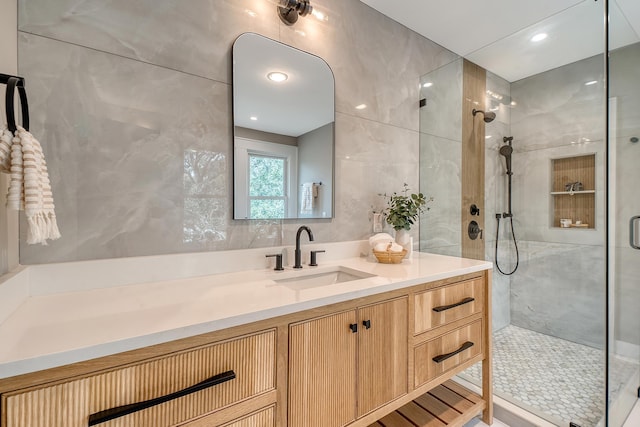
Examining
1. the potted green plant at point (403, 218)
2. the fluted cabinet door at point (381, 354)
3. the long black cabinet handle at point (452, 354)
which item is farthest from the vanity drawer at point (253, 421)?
the potted green plant at point (403, 218)

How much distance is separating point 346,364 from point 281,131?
1.17m

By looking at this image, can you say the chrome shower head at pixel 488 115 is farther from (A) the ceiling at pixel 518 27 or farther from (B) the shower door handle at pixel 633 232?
(B) the shower door handle at pixel 633 232

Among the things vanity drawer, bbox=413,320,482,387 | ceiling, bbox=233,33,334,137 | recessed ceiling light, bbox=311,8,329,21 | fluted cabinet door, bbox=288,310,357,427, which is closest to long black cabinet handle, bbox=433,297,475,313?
vanity drawer, bbox=413,320,482,387

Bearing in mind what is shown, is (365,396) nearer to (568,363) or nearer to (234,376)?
(234,376)

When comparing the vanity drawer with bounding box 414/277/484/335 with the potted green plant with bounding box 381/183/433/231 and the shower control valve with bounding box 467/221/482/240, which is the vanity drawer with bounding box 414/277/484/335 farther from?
the shower control valve with bounding box 467/221/482/240

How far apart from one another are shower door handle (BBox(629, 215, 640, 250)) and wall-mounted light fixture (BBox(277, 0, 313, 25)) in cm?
235

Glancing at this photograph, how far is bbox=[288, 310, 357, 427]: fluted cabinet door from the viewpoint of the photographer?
95 cm

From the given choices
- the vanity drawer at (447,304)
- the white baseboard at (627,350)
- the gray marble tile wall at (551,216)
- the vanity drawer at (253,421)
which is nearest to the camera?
the vanity drawer at (253,421)

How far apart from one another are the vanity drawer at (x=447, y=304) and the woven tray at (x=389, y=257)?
0.30m

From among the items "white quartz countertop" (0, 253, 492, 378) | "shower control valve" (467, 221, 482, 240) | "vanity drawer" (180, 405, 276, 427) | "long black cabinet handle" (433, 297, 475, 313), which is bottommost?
"vanity drawer" (180, 405, 276, 427)

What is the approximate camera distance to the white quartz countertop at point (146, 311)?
0.63 m

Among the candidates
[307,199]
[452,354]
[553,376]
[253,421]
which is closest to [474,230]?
[553,376]

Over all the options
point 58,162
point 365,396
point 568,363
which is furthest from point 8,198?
point 568,363

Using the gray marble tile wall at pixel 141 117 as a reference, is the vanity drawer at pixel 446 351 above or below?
below
